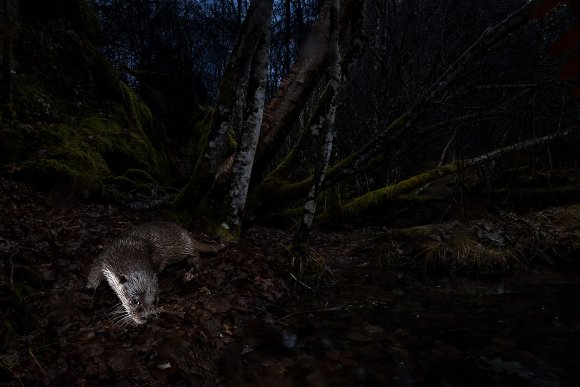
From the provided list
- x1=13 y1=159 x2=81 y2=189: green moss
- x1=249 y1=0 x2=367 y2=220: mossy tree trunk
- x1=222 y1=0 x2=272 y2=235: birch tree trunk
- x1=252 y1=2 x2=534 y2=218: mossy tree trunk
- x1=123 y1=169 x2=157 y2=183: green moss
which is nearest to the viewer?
x1=252 y1=2 x2=534 y2=218: mossy tree trunk

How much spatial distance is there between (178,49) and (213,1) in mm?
3512

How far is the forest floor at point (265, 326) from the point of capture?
95.7 inches

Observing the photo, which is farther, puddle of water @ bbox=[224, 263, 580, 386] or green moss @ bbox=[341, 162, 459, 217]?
green moss @ bbox=[341, 162, 459, 217]

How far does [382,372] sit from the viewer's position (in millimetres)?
2582

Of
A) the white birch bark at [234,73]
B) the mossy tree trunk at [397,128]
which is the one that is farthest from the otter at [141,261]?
the mossy tree trunk at [397,128]

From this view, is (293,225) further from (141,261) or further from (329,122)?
(141,261)

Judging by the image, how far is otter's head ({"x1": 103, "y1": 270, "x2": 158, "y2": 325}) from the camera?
9.48 ft

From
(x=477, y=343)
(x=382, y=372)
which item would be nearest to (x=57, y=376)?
(x=382, y=372)

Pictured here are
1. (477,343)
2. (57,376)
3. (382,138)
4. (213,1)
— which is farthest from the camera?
(213,1)

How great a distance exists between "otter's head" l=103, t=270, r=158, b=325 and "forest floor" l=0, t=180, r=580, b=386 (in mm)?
98

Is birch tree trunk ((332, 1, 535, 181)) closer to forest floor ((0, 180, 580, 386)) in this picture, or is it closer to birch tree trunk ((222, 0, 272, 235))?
birch tree trunk ((222, 0, 272, 235))

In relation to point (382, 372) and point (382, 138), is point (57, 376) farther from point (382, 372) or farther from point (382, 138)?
point (382, 138)

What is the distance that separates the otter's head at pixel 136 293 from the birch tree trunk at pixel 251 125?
1776 mm

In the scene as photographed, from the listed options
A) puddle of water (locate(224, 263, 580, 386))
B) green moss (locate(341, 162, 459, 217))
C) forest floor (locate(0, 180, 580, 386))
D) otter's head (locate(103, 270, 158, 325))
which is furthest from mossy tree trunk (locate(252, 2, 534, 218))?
otter's head (locate(103, 270, 158, 325))
